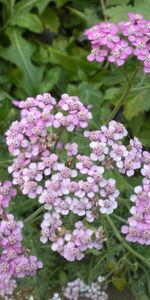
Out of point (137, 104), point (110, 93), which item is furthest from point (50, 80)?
point (137, 104)

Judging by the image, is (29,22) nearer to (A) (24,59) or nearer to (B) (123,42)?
(A) (24,59)

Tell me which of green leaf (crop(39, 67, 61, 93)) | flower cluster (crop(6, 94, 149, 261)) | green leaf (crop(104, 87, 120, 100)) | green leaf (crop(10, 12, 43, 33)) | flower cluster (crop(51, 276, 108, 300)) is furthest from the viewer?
green leaf (crop(10, 12, 43, 33))

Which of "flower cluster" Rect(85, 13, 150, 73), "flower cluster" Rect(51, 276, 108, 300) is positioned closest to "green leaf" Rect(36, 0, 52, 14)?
"flower cluster" Rect(85, 13, 150, 73)

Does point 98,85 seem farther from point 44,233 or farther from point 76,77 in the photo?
point 44,233

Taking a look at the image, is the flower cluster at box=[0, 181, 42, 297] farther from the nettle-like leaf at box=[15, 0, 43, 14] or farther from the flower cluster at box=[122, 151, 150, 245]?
the nettle-like leaf at box=[15, 0, 43, 14]

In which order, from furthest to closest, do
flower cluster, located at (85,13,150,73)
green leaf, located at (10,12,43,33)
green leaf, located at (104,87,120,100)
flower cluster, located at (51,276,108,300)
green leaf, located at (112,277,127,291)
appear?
1. green leaf, located at (10,12,43,33)
2. green leaf, located at (104,87,120,100)
3. green leaf, located at (112,277,127,291)
4. flower cluster, located at (51,276,108,300)
5. flower cluster, located at (85,13,150,73)

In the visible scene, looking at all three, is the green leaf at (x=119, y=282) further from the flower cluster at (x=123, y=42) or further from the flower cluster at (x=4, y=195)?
the flower cluster at (x=123, y=42)

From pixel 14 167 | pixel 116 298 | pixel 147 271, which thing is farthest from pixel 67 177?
pixel 116 298
